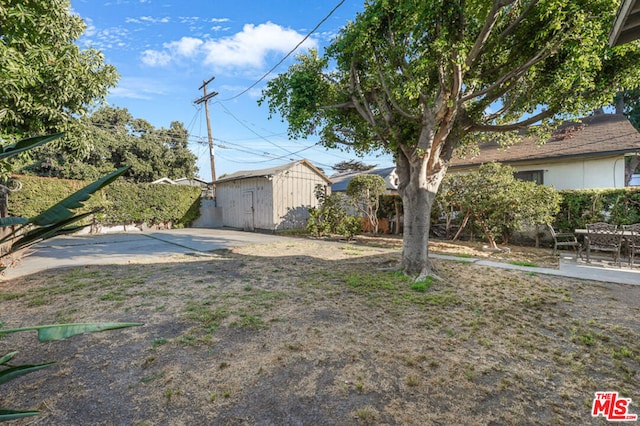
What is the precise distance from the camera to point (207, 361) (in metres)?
2.98

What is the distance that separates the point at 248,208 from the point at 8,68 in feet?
40.4

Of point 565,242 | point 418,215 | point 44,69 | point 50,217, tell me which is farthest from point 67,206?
point 565,242

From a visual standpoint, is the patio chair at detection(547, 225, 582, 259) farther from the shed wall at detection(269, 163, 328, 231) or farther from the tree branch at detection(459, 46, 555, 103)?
the shed wall at detection(269, 163, 328, 231)

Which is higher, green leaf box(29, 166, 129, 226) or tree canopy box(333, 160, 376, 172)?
tree canopy box(333, 160, 376, 172)

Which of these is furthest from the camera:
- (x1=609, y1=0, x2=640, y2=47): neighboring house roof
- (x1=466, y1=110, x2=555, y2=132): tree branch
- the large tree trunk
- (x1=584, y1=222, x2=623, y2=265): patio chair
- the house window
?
the house window

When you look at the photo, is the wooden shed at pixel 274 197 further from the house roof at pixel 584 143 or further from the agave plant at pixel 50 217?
the agave plant at pixel 50 217

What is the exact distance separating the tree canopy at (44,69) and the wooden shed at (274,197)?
855cm

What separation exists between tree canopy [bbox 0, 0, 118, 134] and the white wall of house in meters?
15.2

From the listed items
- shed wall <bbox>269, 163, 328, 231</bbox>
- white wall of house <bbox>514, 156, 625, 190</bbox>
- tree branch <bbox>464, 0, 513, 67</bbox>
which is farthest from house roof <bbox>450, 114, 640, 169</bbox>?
shed wall <bbox>269, 163, 328, 231</bbox>

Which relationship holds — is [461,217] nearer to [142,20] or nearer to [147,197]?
[142,20]

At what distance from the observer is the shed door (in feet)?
52.1

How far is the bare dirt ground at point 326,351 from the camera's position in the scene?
7.72 feet

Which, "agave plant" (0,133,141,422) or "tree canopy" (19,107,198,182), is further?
"tree canopy" (19,107,198,182)

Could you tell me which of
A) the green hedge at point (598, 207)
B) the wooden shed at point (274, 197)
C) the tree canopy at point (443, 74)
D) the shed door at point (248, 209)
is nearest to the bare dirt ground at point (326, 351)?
the tree canopy at point (443, 74)
